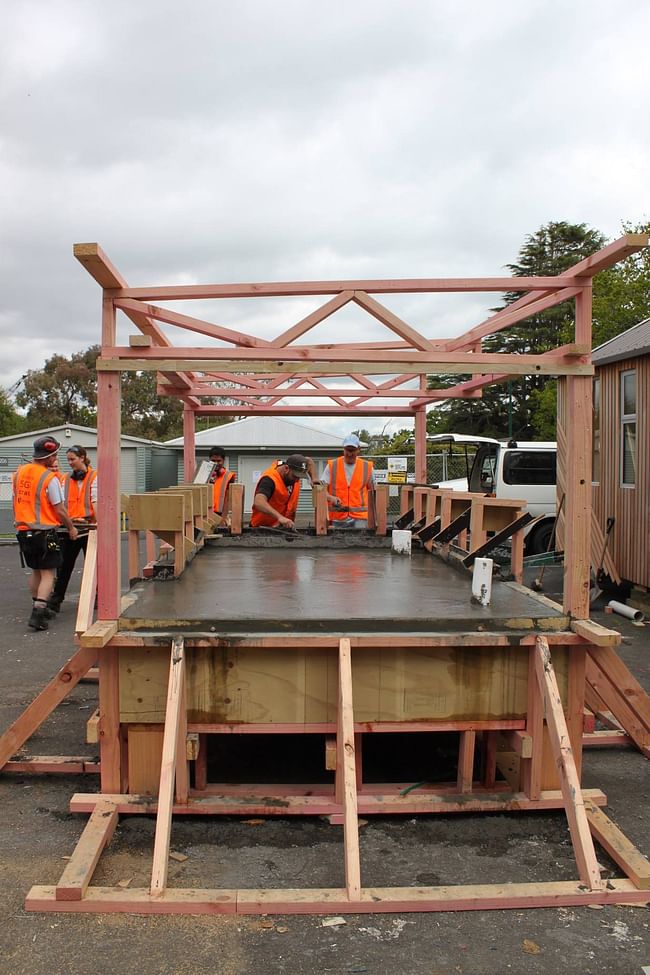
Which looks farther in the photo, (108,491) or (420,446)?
(420,446)

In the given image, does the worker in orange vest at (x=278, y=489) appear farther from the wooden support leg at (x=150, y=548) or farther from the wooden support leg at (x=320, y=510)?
the wooden support leg at (x=150, y=548)

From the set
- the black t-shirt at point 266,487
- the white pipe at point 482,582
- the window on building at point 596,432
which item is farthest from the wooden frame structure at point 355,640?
the window on building at point 596,432

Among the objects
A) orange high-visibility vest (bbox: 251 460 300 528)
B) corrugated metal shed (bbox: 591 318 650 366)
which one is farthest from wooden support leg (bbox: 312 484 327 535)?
corrugated metal shed (bbox: 591 318 650 366)

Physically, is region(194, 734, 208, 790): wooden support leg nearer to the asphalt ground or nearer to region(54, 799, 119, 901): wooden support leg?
the asphalt ground

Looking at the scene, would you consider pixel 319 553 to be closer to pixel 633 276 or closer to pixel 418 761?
pixel 418 761

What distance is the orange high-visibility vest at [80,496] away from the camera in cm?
977

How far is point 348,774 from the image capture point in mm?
3512

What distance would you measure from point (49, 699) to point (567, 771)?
2728 mm

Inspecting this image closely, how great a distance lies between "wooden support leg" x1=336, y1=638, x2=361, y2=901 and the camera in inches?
128

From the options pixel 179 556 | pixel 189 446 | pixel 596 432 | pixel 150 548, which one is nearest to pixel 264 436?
pixel 596 432

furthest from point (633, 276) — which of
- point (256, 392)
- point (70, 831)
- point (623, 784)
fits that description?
point (70, 831)

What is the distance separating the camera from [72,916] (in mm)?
3217

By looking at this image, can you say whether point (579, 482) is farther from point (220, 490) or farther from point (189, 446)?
point (220, 490)

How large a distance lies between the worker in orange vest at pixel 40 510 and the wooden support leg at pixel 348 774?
5827mm
